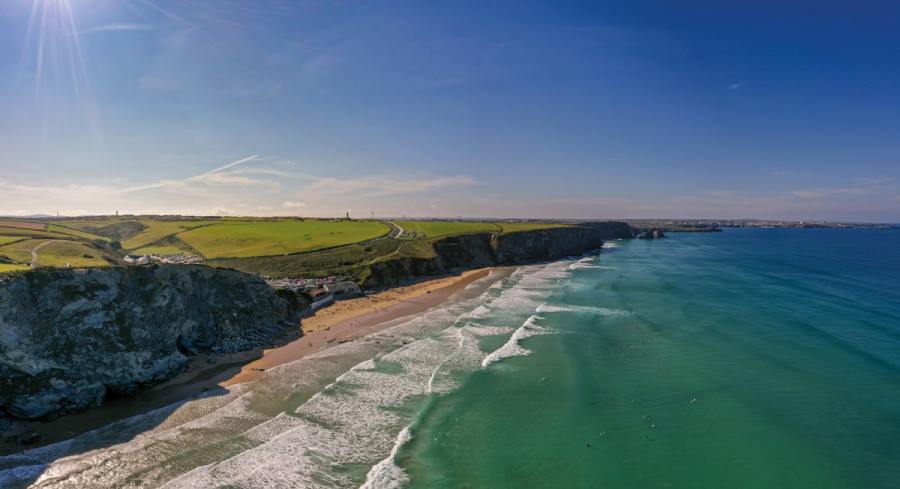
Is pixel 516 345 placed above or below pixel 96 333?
below

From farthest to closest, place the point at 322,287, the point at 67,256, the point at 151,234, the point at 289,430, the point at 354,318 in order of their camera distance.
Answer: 1. the point at 151,234
2. the point at 322,287
3. the point at 354,318
4. the point at 67,256
5. the point at 289,430

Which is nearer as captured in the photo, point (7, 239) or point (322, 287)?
point (7, 239)

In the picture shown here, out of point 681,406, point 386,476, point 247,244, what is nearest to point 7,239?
point 247,244

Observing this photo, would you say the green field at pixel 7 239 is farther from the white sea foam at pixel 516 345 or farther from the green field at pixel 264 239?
the white sea foam at pixel 516 345

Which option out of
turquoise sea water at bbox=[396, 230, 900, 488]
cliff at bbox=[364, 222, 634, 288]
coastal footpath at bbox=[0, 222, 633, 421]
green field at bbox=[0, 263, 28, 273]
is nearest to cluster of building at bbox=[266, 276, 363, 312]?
cliff at bbox=[364, 222, 634, 288]

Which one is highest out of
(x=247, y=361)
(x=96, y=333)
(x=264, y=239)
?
(x=264, y=239)

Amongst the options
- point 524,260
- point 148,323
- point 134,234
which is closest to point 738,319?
point 148,323

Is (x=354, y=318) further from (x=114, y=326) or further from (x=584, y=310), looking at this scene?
(x=584, y=310)
